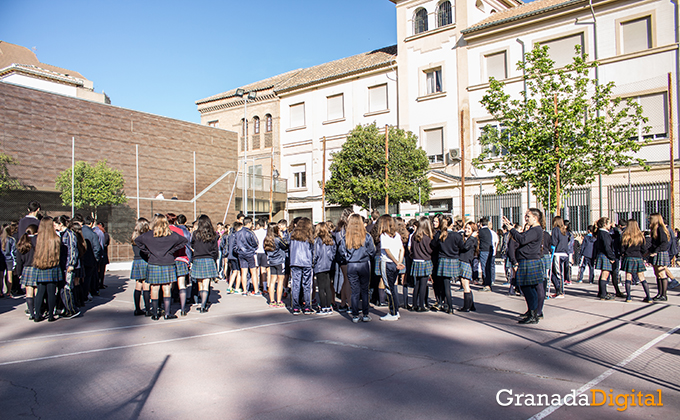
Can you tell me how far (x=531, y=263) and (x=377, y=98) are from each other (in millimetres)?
22346

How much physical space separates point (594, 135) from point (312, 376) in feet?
54.9

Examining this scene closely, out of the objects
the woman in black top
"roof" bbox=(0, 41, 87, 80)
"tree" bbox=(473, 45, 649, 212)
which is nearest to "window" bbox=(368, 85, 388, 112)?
"tree" bbox=(473, 45, 649, 212)

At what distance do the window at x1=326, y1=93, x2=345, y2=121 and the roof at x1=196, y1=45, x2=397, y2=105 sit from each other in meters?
1.23

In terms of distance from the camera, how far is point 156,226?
8.20m

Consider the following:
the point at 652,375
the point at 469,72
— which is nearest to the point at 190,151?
the point at 469,72

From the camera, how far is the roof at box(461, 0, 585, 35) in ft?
73.6

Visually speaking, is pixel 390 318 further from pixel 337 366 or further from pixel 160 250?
pixel 160 250

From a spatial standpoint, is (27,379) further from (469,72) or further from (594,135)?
(469,72)

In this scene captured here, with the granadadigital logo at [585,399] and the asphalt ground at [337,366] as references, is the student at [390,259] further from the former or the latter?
the granadadigital logo at [585,399]

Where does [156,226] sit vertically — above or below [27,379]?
above

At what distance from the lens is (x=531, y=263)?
7699 millimetres

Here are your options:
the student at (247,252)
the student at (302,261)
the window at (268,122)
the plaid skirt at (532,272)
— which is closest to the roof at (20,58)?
the window at (268,122)

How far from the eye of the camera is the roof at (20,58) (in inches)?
1756

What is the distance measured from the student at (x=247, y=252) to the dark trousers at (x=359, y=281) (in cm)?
393
